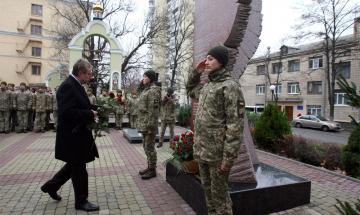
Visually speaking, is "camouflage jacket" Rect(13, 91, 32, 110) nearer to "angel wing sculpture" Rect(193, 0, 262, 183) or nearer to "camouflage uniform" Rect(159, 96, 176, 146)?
"camouflage uniform" Rect(159, 96, 176, 146)

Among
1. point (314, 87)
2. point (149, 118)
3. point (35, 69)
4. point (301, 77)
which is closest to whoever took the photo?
point (149, 118)

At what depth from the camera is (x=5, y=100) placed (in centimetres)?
1223

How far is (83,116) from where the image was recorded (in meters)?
3.88

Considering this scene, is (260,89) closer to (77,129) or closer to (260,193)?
(260,193)

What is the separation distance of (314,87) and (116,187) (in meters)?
34.9

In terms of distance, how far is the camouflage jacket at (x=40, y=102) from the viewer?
41.7 ft

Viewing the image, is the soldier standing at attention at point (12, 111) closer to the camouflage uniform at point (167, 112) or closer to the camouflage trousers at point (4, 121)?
the camouflage trousers at point (4, 121)

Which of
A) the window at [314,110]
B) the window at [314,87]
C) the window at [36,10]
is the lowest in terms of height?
the window at [314,110]

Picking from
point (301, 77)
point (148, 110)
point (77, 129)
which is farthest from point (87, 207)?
point (301, 77)

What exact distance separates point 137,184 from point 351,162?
14.5 feet

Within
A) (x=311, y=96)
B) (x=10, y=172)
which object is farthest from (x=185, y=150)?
(x=311, y=96)

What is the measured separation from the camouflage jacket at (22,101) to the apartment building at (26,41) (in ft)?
108

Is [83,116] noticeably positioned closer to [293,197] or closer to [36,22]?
[293,197]

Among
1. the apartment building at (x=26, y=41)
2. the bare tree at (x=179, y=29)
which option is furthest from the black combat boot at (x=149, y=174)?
the apartment building at (x=26, y=41)
